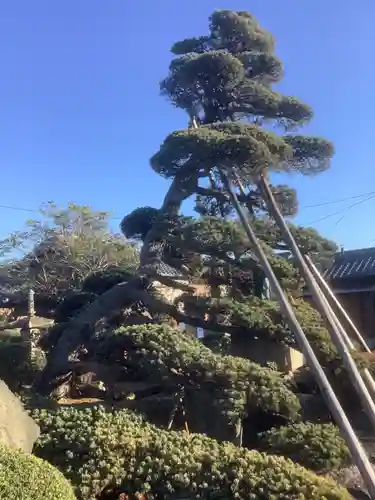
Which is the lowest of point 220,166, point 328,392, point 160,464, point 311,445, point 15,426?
point 160,464

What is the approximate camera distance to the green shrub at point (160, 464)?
4.48 metres

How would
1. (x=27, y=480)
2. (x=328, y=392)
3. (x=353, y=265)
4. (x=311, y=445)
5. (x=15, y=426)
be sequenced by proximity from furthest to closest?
(x=353, y=265)
(x=328, y=392)
(x=311, y=445)
(x=15, y=426)
(x=27, y=480)

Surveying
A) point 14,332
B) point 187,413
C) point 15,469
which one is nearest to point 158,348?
point 187,413

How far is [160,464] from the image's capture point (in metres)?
4.95

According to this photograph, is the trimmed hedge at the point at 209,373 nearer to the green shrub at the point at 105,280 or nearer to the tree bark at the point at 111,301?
the tree bark at the point at 111,301

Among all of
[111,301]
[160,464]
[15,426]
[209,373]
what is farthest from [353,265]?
[15,426]

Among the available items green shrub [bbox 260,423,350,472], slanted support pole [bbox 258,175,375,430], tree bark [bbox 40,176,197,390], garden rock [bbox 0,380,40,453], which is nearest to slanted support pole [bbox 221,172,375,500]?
green shrub [bbox 260,423,350,472]

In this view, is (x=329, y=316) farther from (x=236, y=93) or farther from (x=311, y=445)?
(x=236, y=93)

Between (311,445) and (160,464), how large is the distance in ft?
5.50

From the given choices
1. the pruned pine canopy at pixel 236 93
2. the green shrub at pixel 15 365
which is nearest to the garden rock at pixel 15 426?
the green shrub at pixel 15 365

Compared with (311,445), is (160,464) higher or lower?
lower

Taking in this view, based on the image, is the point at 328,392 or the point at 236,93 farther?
the point at 236,93

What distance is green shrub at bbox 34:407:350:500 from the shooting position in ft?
14.7

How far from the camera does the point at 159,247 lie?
8.76 metres
